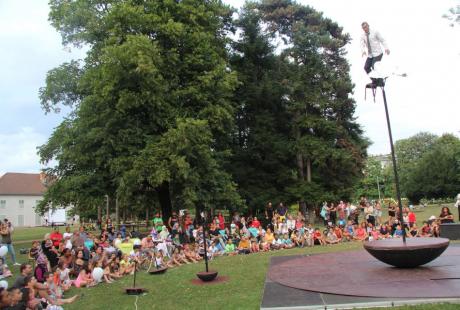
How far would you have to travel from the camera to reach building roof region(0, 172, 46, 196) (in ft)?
243

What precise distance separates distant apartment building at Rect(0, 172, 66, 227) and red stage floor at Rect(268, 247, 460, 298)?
2765 inches

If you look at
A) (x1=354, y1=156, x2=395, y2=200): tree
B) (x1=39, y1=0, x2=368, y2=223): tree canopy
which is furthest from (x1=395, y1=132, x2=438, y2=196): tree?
(x1=39, y1=0, x2=368, y2=223): tree canopy

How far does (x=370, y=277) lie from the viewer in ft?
A: 27.5

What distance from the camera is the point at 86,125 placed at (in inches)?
900

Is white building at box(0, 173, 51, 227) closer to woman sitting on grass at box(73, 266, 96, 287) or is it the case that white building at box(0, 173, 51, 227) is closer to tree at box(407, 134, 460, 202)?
tree at box(407, 134, 460, 202)

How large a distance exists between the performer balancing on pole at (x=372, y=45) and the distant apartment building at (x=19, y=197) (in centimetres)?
7195

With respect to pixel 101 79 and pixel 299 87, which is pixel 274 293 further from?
pixel 299 87

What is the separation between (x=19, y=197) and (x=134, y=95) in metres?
63.5

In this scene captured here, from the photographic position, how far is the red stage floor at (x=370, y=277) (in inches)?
281

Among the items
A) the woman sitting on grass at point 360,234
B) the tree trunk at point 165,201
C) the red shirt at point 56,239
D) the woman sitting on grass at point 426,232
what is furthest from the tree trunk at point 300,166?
the red shirt at point 56,239

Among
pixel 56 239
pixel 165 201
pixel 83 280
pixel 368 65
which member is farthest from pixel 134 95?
pixel 368 65

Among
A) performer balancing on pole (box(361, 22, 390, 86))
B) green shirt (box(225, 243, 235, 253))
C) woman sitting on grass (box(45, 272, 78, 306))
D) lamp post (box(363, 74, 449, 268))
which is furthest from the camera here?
green shirt (box(225, 243, 235, 253))

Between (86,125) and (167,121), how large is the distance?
4540 millimetres

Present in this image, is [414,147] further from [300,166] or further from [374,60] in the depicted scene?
[374,60]
